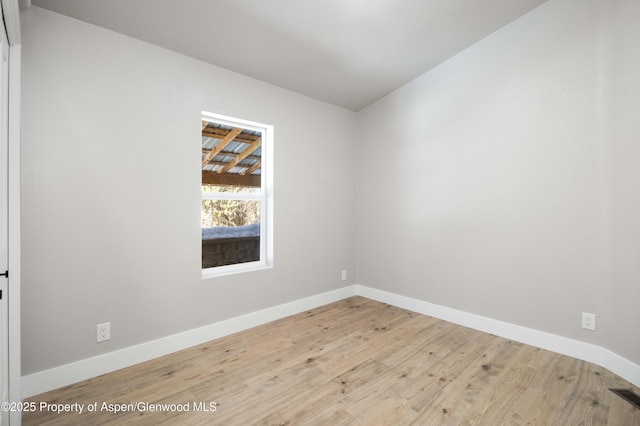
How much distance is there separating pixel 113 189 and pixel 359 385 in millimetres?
2206

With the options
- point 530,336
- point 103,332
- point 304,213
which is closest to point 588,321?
point 530,336

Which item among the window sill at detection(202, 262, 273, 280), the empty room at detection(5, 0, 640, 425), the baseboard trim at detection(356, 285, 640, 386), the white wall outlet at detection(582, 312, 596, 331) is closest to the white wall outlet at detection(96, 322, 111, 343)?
the empty room at detection(5, 0, 640, 425)

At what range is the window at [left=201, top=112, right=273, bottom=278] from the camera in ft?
9.27

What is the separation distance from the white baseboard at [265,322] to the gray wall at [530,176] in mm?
79

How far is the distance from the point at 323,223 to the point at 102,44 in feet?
8.38

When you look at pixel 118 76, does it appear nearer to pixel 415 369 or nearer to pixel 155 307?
pixel 155 307

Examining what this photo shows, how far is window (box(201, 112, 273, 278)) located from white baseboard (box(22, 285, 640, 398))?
51 cm

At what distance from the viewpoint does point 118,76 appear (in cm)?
218

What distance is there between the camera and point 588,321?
2316 mm

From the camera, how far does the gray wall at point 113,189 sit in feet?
6.27

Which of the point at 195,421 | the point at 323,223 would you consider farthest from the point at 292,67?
the point at 195,421

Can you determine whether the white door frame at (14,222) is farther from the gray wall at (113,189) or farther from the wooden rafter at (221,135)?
the wooden rafter at (221,135)

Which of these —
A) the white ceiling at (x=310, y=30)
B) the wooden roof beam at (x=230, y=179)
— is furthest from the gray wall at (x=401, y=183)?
the wooden roof beam at (x=230, y=179)

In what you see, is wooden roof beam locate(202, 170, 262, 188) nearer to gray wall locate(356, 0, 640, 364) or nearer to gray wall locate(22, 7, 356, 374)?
gray wall locate(22, 7, 356, 374)
